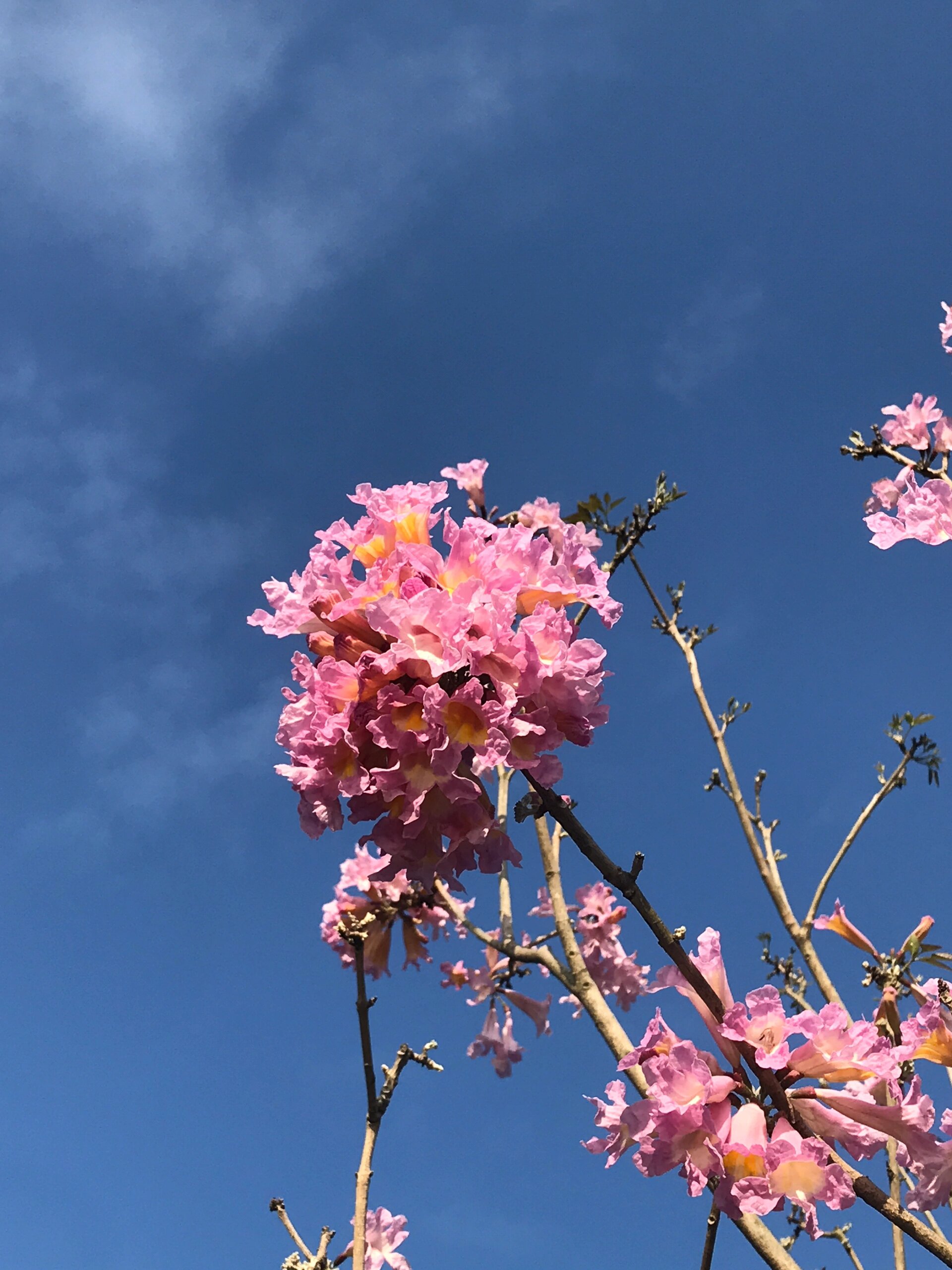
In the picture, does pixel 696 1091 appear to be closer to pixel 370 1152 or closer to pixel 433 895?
pixel 370 1152

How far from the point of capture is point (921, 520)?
3111mm

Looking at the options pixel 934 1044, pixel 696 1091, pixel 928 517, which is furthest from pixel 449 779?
pixel 928 517

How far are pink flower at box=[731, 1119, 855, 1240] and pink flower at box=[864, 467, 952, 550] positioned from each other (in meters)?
1.83

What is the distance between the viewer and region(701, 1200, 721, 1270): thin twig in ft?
7.84

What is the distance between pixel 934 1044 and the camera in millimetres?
2486

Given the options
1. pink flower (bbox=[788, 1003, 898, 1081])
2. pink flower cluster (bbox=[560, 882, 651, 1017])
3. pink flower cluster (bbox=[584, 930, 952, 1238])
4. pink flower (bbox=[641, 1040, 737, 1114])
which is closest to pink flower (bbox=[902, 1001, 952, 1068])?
pink flower cluster (bbox=[584, 930, 952, 1238])

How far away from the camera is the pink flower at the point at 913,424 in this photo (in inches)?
217

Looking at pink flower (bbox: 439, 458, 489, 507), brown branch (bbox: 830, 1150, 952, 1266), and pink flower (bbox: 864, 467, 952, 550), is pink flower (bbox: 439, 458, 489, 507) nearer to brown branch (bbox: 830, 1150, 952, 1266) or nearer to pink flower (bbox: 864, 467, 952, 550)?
pink flower (bbox: 864, 467, 952, 550)

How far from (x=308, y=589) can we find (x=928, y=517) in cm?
211

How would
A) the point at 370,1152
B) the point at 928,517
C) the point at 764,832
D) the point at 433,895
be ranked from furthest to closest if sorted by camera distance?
the point at 764,832 < the point at 433,895 < the point at 928,517 < the point at 370,1152

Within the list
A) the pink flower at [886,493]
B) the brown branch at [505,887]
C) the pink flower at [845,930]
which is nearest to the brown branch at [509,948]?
the brown branch at [505,887]

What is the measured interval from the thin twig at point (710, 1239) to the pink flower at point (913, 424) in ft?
15.2

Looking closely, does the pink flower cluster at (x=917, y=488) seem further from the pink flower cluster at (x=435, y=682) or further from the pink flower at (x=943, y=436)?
the pink flower cluster at (x=435, y=682)

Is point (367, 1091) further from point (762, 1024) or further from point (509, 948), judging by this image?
point (509, 948)
